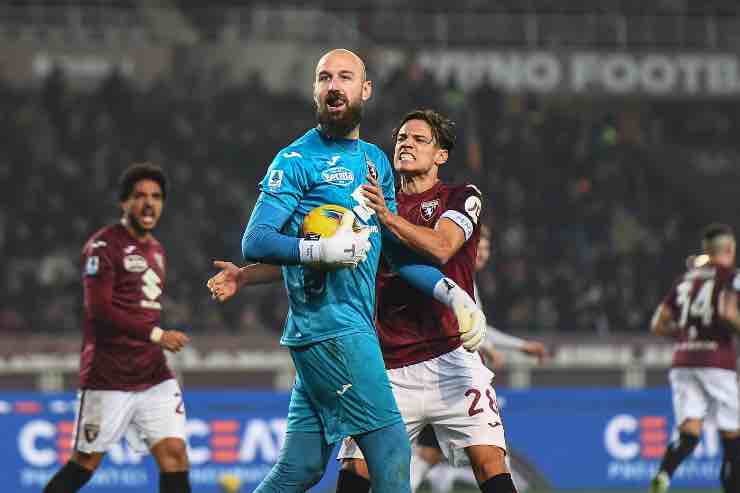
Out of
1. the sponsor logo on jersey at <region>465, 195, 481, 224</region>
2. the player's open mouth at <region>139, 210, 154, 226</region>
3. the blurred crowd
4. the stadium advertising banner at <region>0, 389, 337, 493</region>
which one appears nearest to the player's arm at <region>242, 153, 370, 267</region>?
the sponsor logo on jersey at <region>465, 195, 481, 224</region>

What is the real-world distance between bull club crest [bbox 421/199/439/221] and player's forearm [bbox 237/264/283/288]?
0.90 metres

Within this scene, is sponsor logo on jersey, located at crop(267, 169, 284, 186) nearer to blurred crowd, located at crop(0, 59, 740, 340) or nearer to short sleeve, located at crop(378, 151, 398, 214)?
short sleeve, located at crop(378, 151, 398, 214)

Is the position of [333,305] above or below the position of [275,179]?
below

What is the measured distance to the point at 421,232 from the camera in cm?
545

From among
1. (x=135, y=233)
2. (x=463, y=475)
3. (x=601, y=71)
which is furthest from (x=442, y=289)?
(x=601, y=71)

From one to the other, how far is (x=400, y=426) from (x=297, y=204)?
94 centimetres

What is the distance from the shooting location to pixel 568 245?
2084cm

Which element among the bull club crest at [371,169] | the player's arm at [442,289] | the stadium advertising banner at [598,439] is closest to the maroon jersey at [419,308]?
the player's arm at [442,289]

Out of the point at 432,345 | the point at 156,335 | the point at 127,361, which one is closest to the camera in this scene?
the point at 432,345

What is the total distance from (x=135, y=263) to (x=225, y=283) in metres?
2.93

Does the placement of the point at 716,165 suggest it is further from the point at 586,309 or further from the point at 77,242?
the point at 77,242

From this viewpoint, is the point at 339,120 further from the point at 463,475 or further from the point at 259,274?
the point at 463,475

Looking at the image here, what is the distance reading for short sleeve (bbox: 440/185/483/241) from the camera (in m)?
5.84

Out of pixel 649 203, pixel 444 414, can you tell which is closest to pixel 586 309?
pixel 649 203
